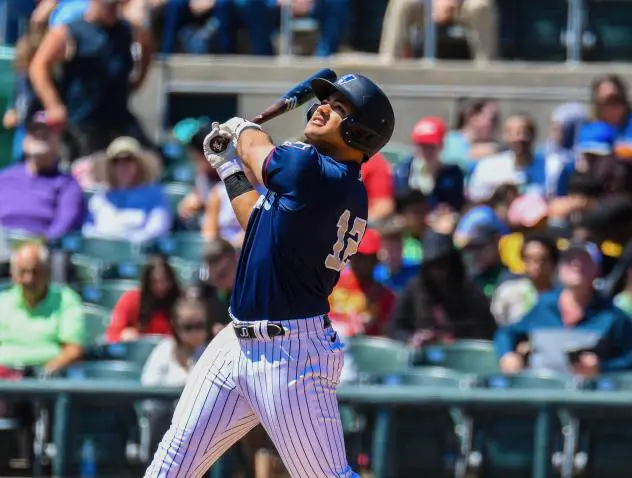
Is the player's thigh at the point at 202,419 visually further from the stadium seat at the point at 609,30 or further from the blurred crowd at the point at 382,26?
the stadium seat at the point at 609,30

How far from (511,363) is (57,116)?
12.1 ft

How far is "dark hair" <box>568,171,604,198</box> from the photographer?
9.33 meters

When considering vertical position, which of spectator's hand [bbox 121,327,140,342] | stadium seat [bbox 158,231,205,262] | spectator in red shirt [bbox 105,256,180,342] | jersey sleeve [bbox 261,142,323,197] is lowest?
spectator's hand [bbox 121,327,140,342]

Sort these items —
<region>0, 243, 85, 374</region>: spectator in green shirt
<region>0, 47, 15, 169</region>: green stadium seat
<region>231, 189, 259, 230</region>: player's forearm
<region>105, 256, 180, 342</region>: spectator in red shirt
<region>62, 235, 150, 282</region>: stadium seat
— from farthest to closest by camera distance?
<region>0, 47, 15, 169</region>: green stadium seat, <region>62, 235, 150, 282</region>: stadium seat, <region>105, 256, 180, 342</region>: spectator in red shirt, <region>0, 243, 85, 374</region>: spectator in green shirt, <region>231, 189, 259, 230</region>: player's forearm

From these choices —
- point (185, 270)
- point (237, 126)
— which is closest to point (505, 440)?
point (185, 270)

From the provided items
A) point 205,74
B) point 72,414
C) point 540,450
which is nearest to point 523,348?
point 540,450

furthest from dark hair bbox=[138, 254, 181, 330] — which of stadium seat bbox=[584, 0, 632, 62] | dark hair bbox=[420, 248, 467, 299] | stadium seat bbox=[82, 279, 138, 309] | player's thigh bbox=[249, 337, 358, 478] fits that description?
stadium seat bbox=[584, 0, 632, 62]

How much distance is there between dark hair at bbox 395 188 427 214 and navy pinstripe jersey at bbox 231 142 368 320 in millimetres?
3953

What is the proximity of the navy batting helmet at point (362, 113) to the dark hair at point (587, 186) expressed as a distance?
4.42m

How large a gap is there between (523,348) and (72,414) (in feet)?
7.40

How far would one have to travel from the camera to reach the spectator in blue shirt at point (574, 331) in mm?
7832

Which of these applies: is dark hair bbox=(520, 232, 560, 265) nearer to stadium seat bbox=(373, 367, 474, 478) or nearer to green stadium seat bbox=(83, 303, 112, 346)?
stadium seat bbox=(373, 367, 474, 478)

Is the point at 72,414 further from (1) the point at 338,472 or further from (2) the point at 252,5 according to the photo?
(2) the point at 252,5

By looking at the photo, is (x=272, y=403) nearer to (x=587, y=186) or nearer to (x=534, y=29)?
(x=587, y=186)
